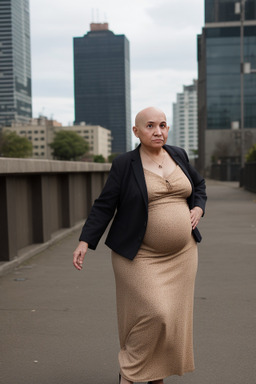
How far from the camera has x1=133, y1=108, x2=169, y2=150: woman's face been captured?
3145 millimetres

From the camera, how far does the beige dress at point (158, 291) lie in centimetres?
308

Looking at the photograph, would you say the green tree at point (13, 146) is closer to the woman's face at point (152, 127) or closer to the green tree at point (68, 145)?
the green tree at point (68, 145)

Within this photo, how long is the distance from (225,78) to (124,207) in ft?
287

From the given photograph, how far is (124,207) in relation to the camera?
10.4 feet

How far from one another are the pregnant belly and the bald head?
490 mm

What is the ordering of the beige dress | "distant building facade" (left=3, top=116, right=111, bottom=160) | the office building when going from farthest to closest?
"distant building facade" (left=3, top=116, right=111, bottom=160) < the office building < the beige dress

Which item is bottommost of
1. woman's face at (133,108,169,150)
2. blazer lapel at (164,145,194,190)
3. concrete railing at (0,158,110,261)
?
concrete railing at (0,158,110,261)

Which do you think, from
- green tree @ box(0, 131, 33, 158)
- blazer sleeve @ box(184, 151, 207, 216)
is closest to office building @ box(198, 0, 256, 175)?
green tree @ box(0, 131, 33, 158)

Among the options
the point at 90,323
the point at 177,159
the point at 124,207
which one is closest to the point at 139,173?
the point at 124,207

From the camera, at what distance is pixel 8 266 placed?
7371 mm

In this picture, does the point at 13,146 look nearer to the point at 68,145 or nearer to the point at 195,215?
the point at 68,145

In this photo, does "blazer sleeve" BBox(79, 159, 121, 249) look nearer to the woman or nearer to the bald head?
the woman

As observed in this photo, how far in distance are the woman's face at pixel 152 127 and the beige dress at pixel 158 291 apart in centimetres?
18

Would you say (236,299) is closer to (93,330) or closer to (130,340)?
(93,330)
